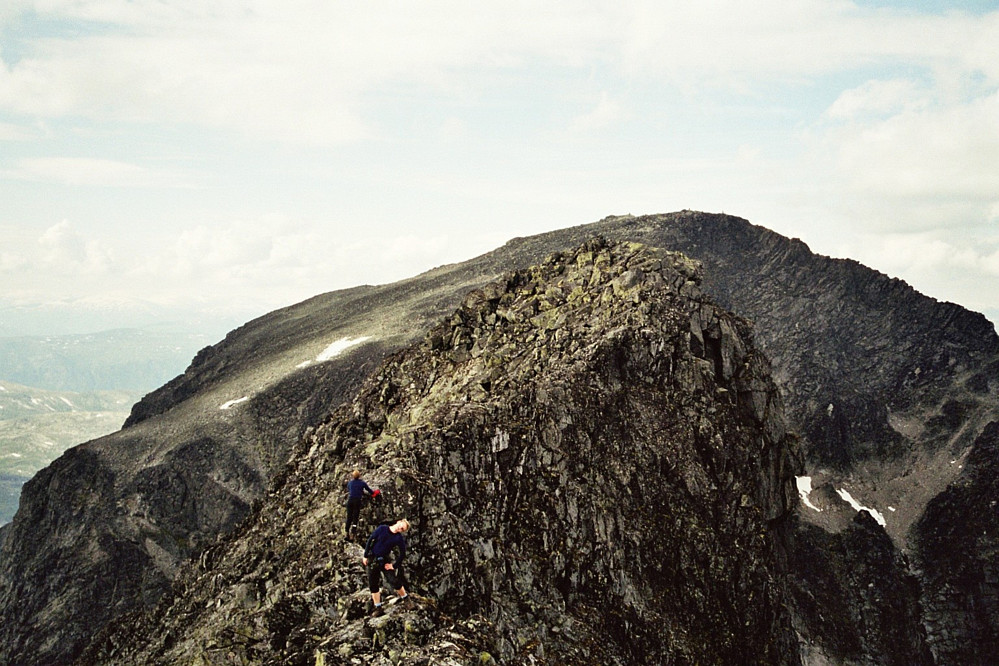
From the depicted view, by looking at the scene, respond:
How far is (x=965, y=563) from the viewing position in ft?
262

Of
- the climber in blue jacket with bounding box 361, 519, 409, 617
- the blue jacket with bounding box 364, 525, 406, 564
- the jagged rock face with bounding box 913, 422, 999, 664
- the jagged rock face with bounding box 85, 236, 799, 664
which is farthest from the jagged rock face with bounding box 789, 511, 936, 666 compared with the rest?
the blue jacket with bounding box 364, 525, 406, 564

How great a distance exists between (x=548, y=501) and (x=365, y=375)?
216 feet

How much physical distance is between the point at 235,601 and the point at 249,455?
207 feet

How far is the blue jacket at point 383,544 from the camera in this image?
1891 centimetres

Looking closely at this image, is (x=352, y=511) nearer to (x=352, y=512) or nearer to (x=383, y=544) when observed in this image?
(x=352, y=512)

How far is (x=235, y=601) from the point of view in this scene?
25562 millimetres

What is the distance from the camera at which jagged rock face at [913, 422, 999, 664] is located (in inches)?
2960

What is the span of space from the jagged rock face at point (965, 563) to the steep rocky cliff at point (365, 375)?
20.6 inches

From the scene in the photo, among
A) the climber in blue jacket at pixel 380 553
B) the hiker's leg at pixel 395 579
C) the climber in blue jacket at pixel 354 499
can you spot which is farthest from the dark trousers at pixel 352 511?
the climber in blue jacket at pixel 380 553

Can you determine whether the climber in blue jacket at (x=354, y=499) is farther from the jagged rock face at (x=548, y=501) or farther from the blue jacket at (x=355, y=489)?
the jagged rock face at (x=548, y=501)

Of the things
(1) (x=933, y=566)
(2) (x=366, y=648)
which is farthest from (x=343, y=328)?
(2) (x=366, y=648)

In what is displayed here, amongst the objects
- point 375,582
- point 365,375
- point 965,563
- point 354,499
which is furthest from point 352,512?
point 965,563

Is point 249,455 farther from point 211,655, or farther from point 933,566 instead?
→ point 933,566

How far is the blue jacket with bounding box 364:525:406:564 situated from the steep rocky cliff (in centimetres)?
6120
